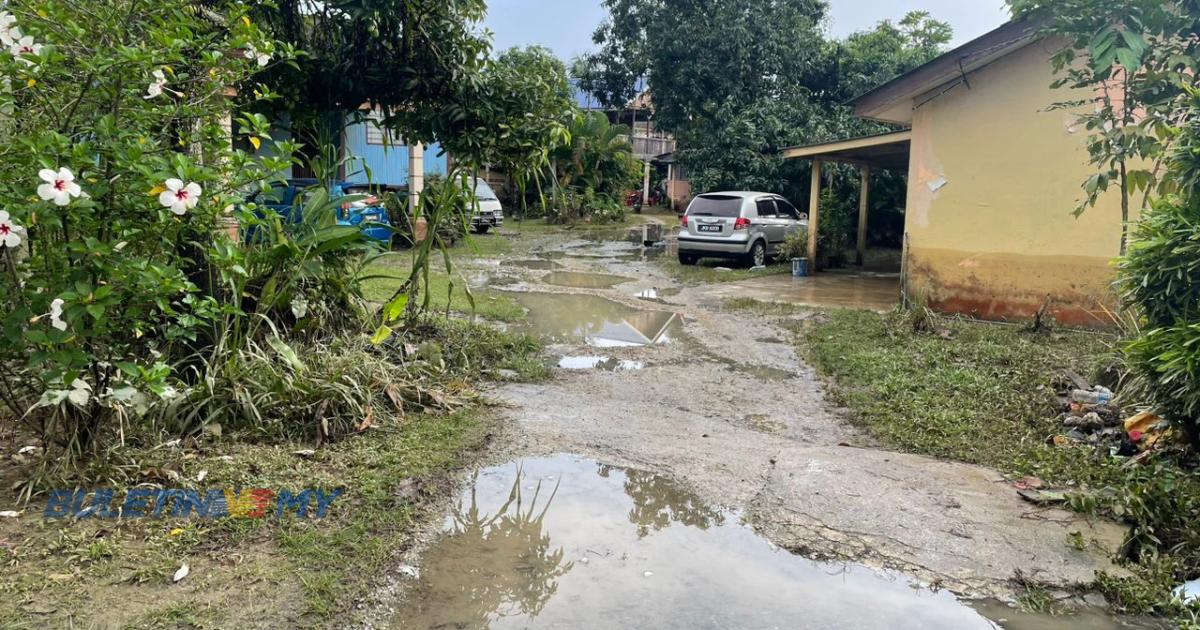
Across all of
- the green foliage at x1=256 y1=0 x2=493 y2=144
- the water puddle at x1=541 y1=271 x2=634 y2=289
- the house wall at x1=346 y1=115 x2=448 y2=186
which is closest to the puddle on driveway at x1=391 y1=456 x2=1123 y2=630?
the green foliage at x1=256 y1=0 x2=493 y2=144

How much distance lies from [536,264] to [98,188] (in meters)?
13.3

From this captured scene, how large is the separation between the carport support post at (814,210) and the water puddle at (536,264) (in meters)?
5.08

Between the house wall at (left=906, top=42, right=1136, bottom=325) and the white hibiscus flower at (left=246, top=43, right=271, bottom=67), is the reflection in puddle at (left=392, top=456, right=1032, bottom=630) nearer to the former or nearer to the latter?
the white hibiscus flower at (left=246, top=43, right=271, bottom=67)

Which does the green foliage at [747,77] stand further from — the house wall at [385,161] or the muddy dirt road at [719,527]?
the muddy dirt road at [719,527]

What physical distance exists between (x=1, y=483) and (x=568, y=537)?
9.24 ft

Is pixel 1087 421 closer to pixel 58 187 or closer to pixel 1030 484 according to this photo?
pixel 1030 484

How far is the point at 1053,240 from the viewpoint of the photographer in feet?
34.4

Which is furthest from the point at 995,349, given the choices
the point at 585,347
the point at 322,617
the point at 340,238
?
the point at 322,617

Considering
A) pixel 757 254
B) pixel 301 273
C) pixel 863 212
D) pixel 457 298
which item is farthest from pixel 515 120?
pixel 863 212

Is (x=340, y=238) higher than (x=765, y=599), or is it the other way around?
(x=340, y=238)

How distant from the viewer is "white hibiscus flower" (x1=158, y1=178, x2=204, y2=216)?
12.1 ft

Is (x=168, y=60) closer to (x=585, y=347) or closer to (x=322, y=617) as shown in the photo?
(x=322, y=617)

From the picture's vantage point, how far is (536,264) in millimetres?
16891

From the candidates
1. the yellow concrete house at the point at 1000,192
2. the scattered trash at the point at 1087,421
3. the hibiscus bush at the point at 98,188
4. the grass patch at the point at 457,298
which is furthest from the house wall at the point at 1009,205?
the hibiscus bush at the point at 98,188
